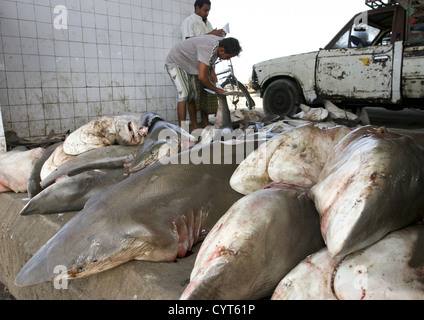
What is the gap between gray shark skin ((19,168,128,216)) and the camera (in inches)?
116

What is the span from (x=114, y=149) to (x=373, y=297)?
269 centimetres

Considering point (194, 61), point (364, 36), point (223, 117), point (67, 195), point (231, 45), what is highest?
point (364, 36)

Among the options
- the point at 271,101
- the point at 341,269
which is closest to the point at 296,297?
the point at 341,269

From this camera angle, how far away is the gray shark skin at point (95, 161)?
330 centimetres

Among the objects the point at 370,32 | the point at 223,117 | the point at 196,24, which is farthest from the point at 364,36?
the point at 223,117

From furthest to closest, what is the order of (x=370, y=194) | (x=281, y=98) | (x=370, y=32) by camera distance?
(x=281, y=98), (x=370, y=32), (x=370, y=194)

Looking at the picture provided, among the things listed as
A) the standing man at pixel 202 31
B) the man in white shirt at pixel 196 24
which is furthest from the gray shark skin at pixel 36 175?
the man in white shirt at pixel 196 24

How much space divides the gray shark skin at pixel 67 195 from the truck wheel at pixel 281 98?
5.42 metres

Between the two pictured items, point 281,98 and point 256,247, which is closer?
point 256,247

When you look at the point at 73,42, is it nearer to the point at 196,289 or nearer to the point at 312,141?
the point at 312,141

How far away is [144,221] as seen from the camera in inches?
82.9

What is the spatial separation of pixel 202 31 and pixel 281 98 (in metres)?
2.13

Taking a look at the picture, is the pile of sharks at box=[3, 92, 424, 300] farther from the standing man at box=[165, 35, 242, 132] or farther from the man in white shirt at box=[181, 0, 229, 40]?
the man in white shirt at box=[181, 0, 229, 40]

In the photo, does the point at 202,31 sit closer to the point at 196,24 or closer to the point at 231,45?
the point at 196,24
